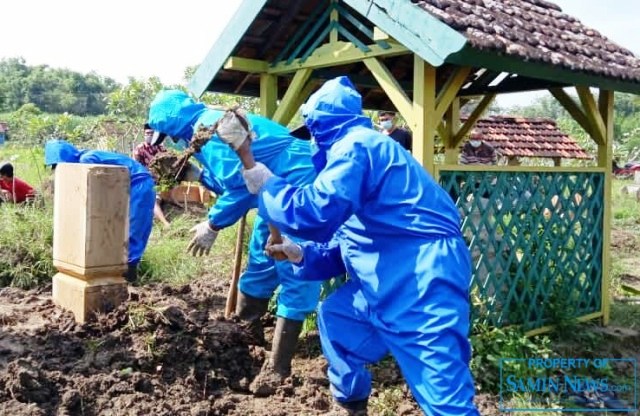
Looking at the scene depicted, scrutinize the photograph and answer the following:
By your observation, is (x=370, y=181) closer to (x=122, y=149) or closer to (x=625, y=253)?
(x=625, y=253)

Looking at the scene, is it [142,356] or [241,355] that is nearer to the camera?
[142,356]

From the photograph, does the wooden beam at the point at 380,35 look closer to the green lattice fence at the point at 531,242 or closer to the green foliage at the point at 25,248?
the green lattice fence at the point at 531,242

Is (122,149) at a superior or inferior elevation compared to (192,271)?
superior

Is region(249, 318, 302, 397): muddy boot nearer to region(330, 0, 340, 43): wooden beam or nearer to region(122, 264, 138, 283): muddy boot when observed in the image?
region(122, 264, 138, 283): muddy boot

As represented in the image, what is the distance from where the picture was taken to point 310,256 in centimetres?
351

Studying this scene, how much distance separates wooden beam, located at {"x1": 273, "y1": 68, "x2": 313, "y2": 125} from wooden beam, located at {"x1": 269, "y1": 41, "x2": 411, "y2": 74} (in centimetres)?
7

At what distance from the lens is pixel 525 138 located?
56.3ft

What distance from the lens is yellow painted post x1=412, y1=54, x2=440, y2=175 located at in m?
4.60

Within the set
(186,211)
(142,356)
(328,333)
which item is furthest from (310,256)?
(186,211)

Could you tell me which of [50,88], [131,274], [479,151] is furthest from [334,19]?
[50,88]

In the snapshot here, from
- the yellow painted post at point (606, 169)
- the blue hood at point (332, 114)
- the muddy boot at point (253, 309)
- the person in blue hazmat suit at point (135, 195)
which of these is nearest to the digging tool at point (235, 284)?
the muddy boot at point (253, 309)

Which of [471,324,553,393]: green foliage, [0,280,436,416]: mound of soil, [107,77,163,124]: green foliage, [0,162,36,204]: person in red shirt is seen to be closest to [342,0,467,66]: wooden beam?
[471,324,553,393]: green foliage

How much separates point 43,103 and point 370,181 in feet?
277

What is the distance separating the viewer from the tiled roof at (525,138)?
52.5 feet
